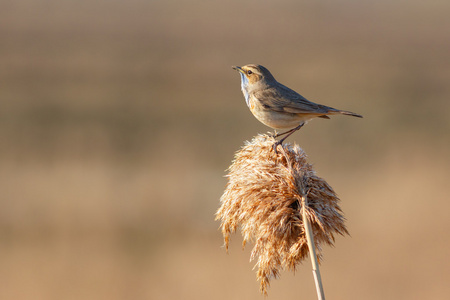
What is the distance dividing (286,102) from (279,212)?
5.85ft

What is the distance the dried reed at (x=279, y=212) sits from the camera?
2.97 meters

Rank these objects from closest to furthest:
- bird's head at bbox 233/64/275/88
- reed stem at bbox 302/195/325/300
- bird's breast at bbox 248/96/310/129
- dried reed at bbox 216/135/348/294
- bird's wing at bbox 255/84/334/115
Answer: reed stem at bbox 302/195/325/300, dried reed at bbox 216/135/348/294, bird's wing at bbox 255/84/334/115, bird's breast at bbox 248/96/310/129, bird's head at bbox 233/64/275/88

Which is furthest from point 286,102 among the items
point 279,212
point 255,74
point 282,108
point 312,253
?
point 312,253

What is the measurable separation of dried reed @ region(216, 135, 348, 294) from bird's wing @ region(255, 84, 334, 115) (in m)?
1.27

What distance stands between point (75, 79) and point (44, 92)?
2.14 m

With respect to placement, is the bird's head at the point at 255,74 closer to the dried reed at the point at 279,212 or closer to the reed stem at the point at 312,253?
the dried reed at the point at 279,212

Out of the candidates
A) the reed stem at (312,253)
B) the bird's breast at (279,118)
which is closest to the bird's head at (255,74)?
the bird's breast at (279,118)

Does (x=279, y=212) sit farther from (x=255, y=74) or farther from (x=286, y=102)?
(x=255, y=74)

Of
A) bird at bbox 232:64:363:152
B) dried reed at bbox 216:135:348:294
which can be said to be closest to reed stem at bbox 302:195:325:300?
dried reed at bbox 216:135:348:294

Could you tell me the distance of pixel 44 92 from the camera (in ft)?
73.7

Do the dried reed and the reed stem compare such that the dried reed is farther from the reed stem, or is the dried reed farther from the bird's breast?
the bird's breast

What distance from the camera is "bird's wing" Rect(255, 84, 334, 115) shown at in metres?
4.41

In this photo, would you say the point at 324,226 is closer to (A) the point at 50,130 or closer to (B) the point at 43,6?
(A) the point at 50,130

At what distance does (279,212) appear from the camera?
2.97 metres
